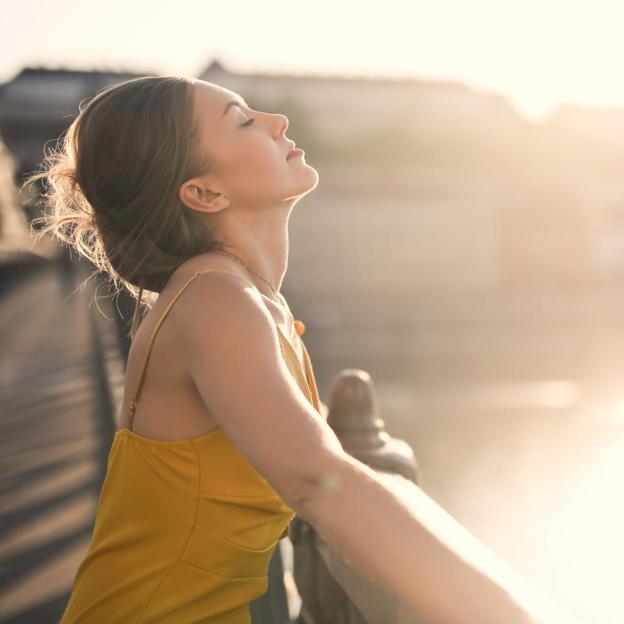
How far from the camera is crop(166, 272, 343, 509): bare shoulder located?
914 millimetres

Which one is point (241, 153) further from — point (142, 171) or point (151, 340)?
point (151, 340)

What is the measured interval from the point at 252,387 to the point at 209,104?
58cm

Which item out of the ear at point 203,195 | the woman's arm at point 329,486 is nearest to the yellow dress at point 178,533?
the woman's arm at point 329,486

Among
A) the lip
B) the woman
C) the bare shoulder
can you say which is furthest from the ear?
the bare shoulder

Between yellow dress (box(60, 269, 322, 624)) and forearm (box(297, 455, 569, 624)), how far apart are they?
0.86 ft

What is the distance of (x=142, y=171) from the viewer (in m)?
1.29

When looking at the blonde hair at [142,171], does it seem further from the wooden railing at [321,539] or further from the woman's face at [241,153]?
the wooden railing at [321,539]

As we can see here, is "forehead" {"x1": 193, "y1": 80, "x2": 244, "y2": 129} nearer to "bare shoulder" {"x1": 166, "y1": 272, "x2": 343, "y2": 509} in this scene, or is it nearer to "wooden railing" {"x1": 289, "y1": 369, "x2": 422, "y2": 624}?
"bare shoulder" {"x1": 166, "y1": 272, "x2": 343, "y2": 509}

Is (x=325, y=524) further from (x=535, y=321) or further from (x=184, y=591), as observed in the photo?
(x=535, y=321)

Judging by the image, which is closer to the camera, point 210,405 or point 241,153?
point 210,405

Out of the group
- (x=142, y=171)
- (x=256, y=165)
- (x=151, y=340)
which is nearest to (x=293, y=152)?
(x=256, y=165)

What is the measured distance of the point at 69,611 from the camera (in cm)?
120

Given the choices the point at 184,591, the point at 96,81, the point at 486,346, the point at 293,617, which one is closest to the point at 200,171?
the point at 184,591

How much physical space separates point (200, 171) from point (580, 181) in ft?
105
